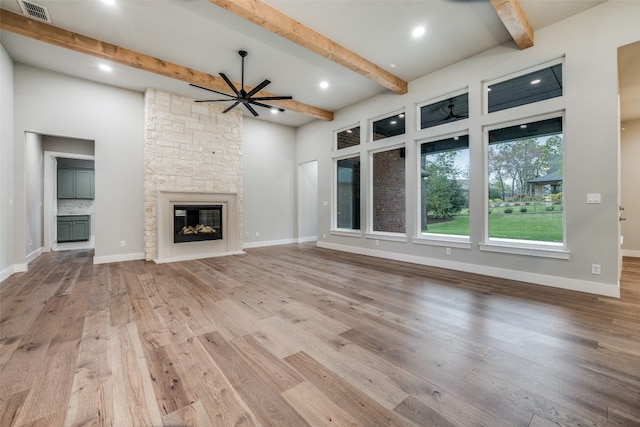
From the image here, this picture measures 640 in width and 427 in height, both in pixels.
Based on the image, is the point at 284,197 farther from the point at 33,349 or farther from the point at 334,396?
the point at 334,396

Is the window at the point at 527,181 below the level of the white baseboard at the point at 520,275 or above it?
above

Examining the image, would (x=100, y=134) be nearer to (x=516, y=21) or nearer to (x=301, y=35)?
(x=301, y=35)

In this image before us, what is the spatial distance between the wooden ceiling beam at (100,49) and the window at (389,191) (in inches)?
125

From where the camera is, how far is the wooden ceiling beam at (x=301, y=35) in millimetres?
2920

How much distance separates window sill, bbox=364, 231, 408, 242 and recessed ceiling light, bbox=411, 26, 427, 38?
3.30 meters

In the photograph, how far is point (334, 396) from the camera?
1.50 m

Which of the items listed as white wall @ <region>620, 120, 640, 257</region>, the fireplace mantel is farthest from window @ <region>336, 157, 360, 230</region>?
white wall @ <region>620, 120, 640, 257</region>

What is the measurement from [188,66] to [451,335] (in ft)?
17.4

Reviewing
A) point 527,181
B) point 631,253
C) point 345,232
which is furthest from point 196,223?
point 631,253

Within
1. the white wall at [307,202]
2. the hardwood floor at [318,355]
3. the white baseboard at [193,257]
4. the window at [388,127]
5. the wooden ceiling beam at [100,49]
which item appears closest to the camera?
the hardwood floor at [318,355]

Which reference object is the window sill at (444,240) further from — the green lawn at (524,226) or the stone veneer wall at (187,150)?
the stone veneer wall at (187,150)

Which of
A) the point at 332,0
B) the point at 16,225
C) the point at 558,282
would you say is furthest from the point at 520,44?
the point at 16,225

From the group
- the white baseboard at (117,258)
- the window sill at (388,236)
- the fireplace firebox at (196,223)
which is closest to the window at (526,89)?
the window sill at (388,236)

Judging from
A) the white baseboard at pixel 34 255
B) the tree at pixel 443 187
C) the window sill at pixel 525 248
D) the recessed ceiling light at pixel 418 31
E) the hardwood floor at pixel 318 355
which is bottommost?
the hardwood floor at pixel 318 355
